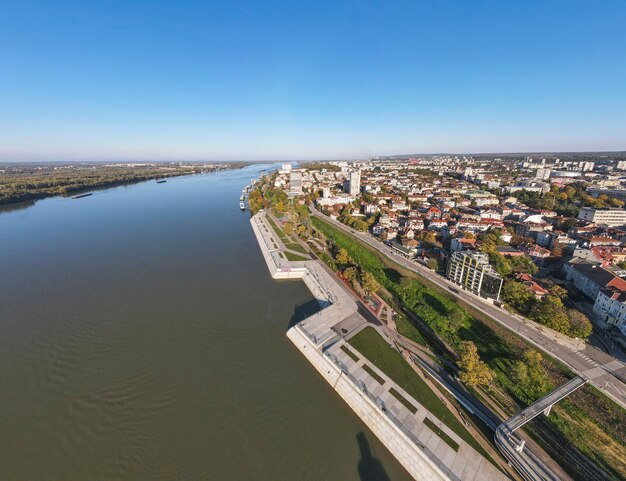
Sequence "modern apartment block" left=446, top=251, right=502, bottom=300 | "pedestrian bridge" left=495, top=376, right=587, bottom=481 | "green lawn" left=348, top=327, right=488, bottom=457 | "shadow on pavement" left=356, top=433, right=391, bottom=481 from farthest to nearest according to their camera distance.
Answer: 1. "modern apartment block" left=446, top=251, right=502, bottom=300
2. "green lawn" left=348, top=327, right=488, bottom=457
3. "shadow on pavement" left=356, top=433, right=391, bottom=481
4. "pedestrian bridge" left=495, top=376, right=587, bottom=481

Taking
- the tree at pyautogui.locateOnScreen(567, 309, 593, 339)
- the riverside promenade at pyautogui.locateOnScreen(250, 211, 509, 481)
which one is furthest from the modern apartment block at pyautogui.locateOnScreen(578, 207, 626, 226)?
the riverside promenade at pyautogui.locateOnScreen(250, 211, 509, 481)

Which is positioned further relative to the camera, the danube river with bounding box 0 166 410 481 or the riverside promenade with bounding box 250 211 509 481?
the danube river with bounding box 0 166 410 481

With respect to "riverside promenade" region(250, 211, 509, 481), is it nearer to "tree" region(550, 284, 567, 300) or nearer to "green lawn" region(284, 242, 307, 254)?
"green lawn" region(284, 242, 307, 254)

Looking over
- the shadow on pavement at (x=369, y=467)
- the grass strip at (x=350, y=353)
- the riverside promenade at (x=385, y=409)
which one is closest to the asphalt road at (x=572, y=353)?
the riverside promenade at (x=385, y=409)

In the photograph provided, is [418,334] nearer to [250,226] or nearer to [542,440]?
[542,440]

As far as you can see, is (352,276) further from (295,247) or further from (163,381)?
(163,381)

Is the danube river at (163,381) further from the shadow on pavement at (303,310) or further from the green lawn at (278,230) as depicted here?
the green lawn at (278,230)
